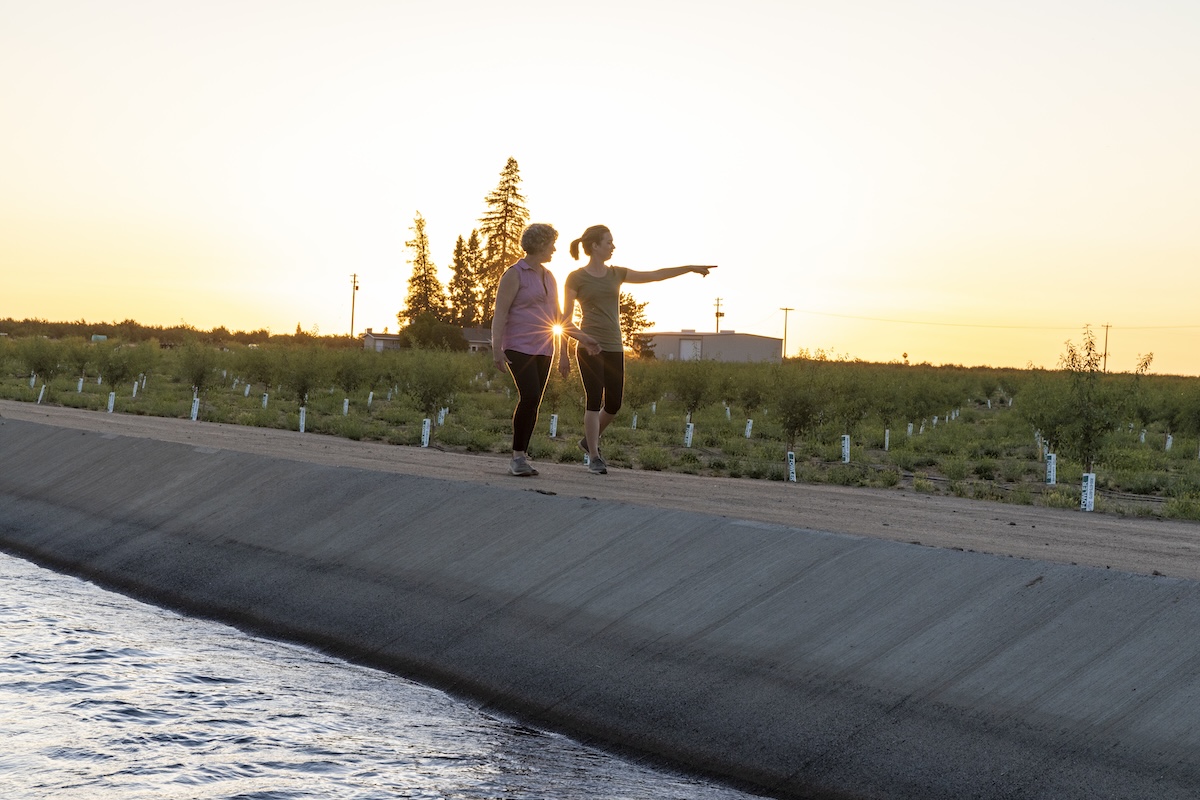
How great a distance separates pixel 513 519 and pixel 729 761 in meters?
3.04

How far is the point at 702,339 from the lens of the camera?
4146 inches

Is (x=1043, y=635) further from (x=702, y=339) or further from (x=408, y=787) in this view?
(x=702, y=339)

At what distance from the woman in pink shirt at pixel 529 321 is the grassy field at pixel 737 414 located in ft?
21.3

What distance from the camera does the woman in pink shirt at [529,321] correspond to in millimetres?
9648

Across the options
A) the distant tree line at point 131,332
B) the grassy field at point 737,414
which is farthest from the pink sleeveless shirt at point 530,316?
the distant tree line at point 131,332

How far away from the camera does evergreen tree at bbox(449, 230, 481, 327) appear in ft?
331

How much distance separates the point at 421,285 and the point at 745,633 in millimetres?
94283

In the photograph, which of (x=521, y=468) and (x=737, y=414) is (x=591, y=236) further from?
(x=737, y=414)

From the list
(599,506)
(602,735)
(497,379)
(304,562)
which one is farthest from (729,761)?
(497,379)

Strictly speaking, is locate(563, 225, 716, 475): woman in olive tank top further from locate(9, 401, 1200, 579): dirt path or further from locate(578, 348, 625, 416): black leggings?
locate(9, 401, 1200, 579): dirt path

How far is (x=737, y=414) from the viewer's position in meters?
38.5

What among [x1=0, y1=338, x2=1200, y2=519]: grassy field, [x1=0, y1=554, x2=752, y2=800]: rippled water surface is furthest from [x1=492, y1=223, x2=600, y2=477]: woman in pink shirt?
[x1=0, y1=338, x2=1200, y2=519]: grassy field

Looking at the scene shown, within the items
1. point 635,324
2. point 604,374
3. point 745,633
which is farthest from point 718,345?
point 745,633

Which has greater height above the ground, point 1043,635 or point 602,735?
point 1043,635
